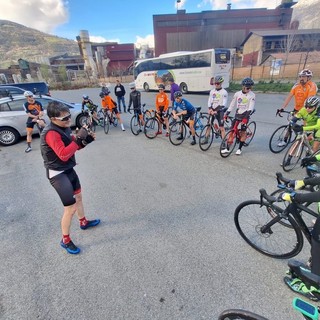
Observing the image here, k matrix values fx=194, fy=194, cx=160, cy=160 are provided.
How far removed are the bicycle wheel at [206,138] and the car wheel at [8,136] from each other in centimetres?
657

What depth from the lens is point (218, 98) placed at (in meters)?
5.35

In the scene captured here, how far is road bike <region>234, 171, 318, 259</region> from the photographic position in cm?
199

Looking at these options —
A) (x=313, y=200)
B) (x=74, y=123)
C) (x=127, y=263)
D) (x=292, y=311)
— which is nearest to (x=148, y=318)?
(x=127, y=263)

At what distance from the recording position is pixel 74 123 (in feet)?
27.0

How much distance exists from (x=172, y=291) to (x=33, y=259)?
71.0 inches

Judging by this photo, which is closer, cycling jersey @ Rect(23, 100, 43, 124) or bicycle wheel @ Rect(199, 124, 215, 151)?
bicycle wheel @ Rect(199, 124, 215, 151)

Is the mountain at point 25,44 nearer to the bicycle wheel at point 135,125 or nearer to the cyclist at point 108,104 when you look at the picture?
the cyclist at point 108,104

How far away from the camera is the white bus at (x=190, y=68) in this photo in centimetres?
1516

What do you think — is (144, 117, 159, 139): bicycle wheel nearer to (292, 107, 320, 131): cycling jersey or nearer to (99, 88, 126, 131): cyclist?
(99, 88, 126, 131): cyclist

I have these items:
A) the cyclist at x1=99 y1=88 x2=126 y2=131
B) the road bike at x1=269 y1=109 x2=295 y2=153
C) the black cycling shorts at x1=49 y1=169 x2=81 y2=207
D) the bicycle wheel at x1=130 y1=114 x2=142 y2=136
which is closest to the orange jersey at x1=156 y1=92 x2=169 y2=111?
the bicycle wheel at x1=130 y1=114 x2=142 y2=136

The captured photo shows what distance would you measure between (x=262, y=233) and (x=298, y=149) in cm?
244

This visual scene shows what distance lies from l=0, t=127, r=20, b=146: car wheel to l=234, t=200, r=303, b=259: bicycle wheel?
785 centimetres

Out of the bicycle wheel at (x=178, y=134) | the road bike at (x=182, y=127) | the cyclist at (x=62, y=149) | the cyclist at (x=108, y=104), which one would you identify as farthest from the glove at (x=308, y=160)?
the cyclist at (x=108, y=104)

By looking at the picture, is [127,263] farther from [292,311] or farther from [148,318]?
[292,311]
